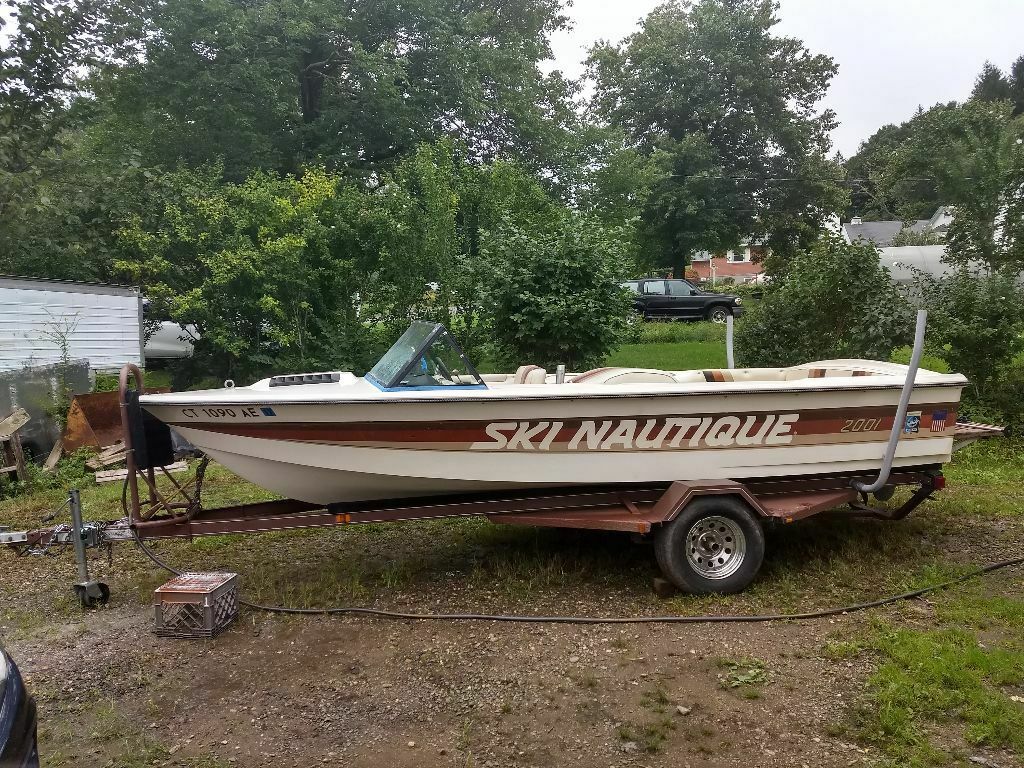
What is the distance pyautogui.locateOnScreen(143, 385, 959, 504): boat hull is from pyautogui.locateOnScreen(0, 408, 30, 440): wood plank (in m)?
4.81

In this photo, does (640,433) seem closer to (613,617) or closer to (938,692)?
(613,617)

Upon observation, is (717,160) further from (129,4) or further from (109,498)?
(109,498)

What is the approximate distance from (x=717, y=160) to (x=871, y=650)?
28.2 meters

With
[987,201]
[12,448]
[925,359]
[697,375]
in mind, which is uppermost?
[987,201]

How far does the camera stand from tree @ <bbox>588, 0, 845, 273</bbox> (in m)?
29.1

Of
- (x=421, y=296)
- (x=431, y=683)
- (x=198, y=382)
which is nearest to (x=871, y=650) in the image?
(x=431, y=683)

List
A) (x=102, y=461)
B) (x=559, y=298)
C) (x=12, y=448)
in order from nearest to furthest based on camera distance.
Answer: (x=12, y=448) < (x=102, y=461) < (x=559, y=298)

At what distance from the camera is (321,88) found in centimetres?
1759

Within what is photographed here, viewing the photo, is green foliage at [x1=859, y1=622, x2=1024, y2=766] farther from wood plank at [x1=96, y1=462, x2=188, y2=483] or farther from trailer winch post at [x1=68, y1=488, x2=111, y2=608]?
wood plank at [x1=96, y1=462, x2=188, y2=483]

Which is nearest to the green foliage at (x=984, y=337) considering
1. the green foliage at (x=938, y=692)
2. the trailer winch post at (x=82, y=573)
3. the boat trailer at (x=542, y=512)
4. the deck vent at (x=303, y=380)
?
the boat trailer at (x=542, y=512)

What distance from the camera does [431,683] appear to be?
Result: 145 inches

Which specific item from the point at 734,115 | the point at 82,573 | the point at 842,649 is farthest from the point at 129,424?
the point at 734,115

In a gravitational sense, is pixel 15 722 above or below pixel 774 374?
below

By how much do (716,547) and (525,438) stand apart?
1467 millimetres
